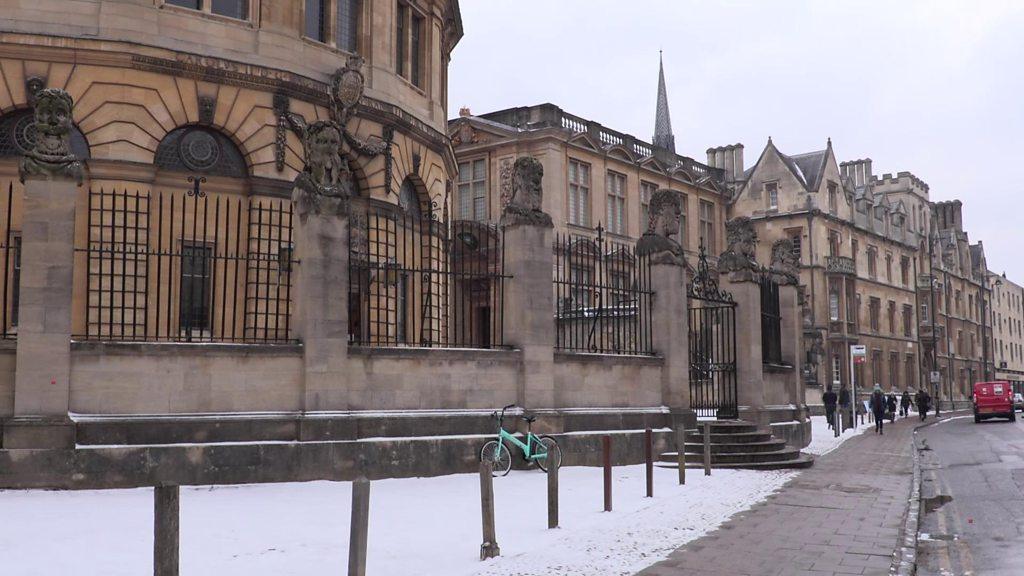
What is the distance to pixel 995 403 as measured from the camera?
45156mm

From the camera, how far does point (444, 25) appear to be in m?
29.1

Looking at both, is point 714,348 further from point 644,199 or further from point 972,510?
point 644,199

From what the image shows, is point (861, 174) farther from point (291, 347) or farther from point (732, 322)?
point (291, 347)

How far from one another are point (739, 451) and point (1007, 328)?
98696 millimetres

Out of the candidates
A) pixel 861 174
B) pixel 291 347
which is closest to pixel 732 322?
pixel 291 347

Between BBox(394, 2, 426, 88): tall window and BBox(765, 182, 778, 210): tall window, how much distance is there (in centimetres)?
3853

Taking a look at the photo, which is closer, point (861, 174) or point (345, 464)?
point (345, 464)

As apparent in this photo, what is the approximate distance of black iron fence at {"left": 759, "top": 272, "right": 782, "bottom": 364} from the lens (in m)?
24.0

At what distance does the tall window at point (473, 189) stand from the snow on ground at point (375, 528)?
2808 centimetres

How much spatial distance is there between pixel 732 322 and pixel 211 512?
14.7 metres

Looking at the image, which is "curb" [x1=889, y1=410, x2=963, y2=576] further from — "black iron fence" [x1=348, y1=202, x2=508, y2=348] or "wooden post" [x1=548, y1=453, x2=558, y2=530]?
"black iron fence" [x1=348, y1=202, x2=508, y2=348]

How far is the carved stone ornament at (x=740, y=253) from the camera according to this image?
2219cm

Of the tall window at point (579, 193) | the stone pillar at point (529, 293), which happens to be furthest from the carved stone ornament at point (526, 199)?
the tall window at point (579, 193)

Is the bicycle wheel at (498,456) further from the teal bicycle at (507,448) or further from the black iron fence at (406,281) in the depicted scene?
the black iron fence at (406,281)
